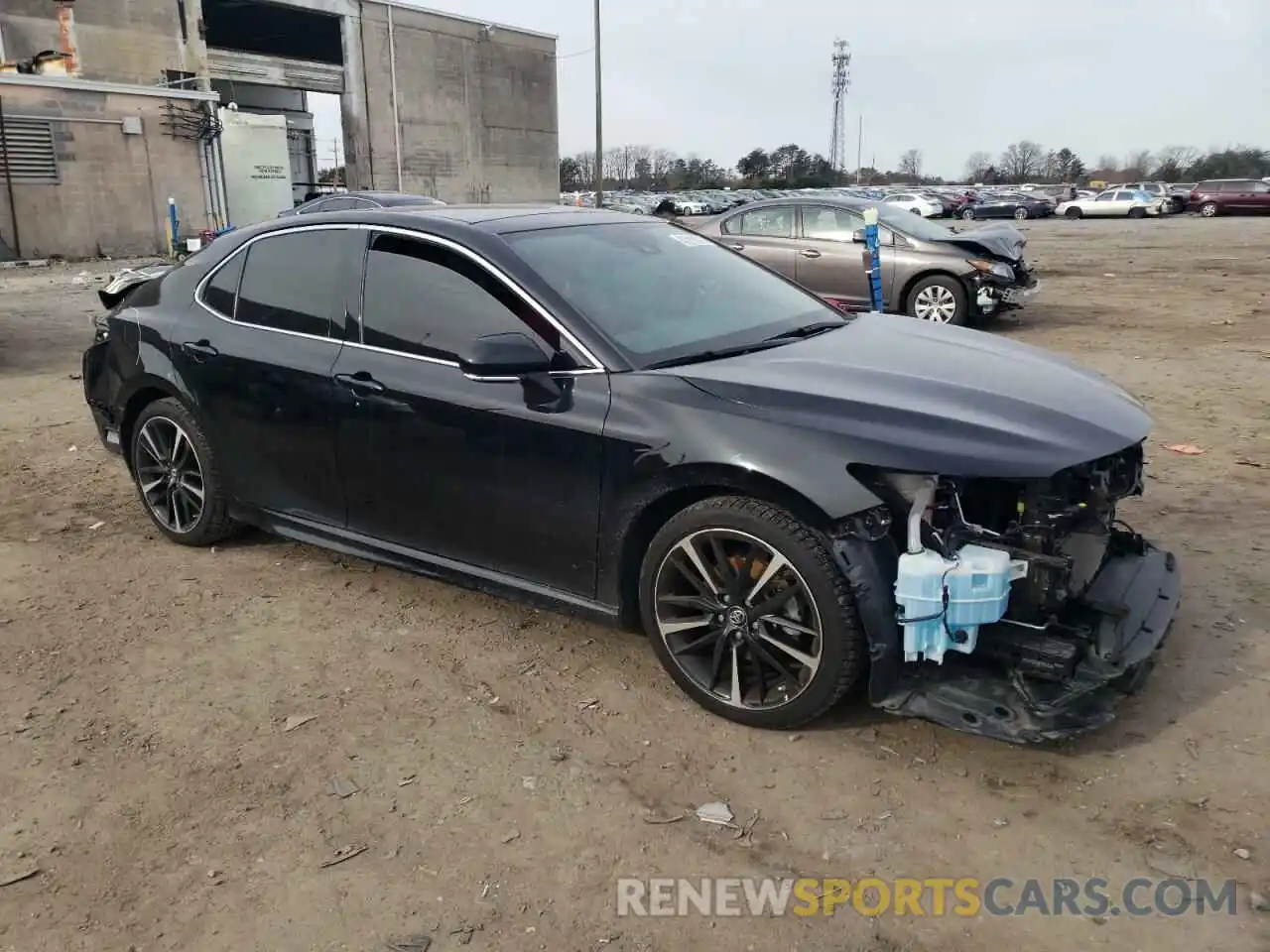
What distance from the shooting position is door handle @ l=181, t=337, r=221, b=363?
179 inches

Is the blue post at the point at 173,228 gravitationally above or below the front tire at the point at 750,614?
above

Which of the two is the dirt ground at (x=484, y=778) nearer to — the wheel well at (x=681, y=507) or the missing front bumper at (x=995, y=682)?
the missing front bumper at (x=995, y=682)

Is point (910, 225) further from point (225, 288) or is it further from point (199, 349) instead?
point (199, 349)

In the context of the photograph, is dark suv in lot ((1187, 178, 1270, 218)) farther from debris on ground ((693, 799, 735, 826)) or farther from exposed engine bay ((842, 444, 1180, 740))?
debris on ground ((693, 799, 735, 826))

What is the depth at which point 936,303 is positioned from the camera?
37.6 feet

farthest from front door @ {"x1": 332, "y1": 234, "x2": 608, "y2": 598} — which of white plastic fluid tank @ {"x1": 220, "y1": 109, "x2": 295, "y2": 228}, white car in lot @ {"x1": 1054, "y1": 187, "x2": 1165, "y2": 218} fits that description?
white car in lot @ {"x1": 1054, "y1": 187, "x2": 1165, "y2": 218}

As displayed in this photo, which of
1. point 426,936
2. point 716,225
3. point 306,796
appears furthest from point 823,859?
point 716,225

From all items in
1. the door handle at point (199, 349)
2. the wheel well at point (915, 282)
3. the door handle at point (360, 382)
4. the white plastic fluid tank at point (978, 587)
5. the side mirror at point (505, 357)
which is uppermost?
the side mirror at point (505, 357)

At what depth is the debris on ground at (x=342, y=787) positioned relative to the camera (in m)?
3.05

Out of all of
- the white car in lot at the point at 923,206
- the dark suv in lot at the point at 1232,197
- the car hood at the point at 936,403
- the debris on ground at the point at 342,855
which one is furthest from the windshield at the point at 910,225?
the dark suv in lot at the point at 1232,197

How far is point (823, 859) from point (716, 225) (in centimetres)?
1071

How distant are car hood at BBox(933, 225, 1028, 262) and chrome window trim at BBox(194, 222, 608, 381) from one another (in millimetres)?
8975

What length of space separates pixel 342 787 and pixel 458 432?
1.31m

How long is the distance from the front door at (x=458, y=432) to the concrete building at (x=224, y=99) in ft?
80.2
